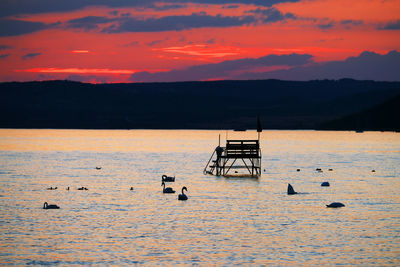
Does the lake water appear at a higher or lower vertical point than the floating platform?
lower

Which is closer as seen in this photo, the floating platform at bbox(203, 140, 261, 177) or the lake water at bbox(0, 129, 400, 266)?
the lake water at bbox(0, 129, 400, 266)

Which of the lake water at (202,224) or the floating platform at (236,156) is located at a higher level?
the floating platform at (236,156)

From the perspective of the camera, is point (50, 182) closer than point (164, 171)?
Yes

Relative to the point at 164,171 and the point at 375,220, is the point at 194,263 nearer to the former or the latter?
the point at 375,220

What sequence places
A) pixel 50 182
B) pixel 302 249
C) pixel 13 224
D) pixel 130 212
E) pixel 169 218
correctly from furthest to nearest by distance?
pixel 50 182 < pixel 130 212 < pixel 169 218 < pixel 13 224 < pixel 302 249

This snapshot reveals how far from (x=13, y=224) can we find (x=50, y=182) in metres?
31.6

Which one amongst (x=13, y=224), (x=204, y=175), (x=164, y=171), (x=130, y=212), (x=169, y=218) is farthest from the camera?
(x=164, y=171)

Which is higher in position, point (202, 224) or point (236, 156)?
point (236, 156)

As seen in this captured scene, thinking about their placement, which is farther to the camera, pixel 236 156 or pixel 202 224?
pixel 236 156

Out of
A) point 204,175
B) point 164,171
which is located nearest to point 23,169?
point 164,171

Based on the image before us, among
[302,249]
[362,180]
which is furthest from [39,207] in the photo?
[362,180]

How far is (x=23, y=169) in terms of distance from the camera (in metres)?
93.2

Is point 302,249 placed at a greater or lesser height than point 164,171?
lesser

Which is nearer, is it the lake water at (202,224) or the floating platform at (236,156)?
the lake water at (202,224)
